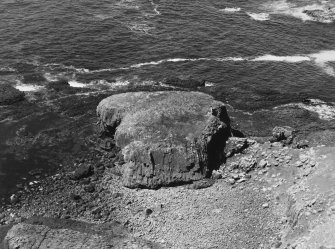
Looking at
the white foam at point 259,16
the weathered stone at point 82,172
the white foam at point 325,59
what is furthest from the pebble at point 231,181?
the white foam at point 259,16

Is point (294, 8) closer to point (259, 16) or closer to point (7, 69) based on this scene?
point (259, 16)

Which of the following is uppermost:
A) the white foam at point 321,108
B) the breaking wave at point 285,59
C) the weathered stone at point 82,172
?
the breaking wave at point 285,59

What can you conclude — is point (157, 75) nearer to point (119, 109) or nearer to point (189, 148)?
point (119, 109)

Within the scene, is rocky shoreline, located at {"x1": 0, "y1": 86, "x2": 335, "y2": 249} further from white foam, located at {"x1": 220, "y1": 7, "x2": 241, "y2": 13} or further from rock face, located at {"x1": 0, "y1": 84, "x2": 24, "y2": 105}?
white foam, located at {"x1": 220, "y1": 7, "x2": 241, "y2": 13}

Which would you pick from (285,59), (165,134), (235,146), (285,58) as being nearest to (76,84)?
(165,134)

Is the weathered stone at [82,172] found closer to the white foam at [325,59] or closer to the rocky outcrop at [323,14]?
the white foam at [325,59]

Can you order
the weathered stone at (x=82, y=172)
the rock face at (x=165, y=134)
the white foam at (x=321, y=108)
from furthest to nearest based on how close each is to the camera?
the white foam at (x=321, y=108) → the weathered stone at (x=82, y=172) → the rock face at (x=165, y=134)
